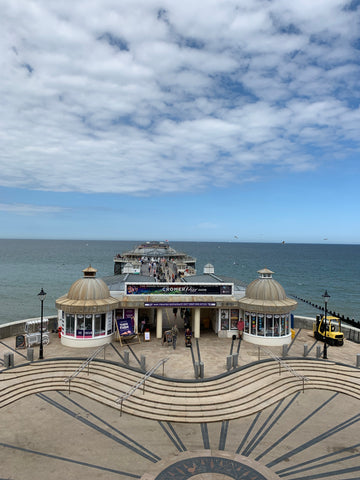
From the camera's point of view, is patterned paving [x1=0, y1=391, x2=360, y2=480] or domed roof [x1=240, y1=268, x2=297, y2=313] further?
domed roof [x1=240, y1=268, x2=297, y2=313]

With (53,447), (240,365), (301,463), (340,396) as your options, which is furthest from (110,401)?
(340,396)

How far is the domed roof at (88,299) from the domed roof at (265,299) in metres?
10.5

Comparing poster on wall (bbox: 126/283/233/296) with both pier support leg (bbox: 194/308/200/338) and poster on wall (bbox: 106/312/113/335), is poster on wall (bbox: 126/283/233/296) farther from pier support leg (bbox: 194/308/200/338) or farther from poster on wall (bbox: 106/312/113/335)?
poster on wall (bbox: 106/312/113/335)

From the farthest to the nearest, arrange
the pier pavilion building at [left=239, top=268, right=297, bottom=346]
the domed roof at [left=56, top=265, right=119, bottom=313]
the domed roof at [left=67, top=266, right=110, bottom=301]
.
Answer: the pier pavilion building at [left=239, top=268, right=297, bottom=346], the domed roof at [left=67, top=266, right=110, bottom=301], the domed roof at [left=56, top=265, right=119, bottom=313]

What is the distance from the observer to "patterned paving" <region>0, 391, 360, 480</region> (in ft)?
41.1

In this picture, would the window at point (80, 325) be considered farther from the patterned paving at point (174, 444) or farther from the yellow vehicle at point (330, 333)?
the yellow vehicle at point (330, 333)

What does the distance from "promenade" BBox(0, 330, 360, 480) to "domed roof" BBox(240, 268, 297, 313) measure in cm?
344

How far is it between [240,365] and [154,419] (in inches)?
268

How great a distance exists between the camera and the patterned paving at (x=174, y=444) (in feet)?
41.1

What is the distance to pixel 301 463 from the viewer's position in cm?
1316

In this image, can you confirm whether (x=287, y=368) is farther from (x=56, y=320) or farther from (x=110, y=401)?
(x=56, y=320)

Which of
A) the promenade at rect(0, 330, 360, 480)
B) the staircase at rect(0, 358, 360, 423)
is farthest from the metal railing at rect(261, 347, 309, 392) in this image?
the promenade at rect(0, 330, 360, 480)

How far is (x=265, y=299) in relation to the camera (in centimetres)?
2645

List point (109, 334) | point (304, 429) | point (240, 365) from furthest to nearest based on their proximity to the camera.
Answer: point (109, 334), point (240, 365), point (304, 429)
